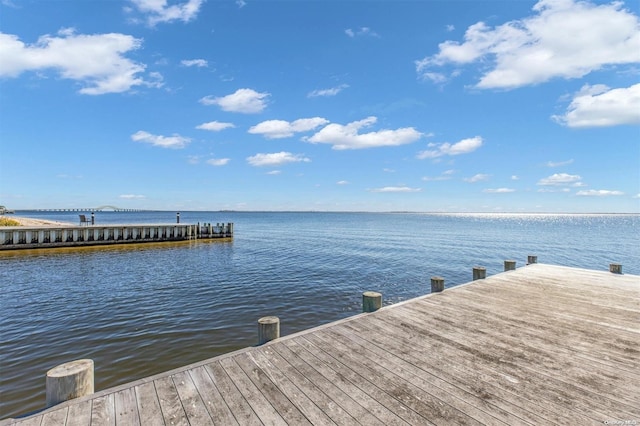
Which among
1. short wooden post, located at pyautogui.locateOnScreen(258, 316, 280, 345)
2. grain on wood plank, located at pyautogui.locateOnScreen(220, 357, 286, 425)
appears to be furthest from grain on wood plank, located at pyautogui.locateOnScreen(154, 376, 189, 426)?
short wooden post, located at pyautogui.locateOnScreen(258, 316, 280, 345)

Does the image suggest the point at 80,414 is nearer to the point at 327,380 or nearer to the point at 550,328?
→ the point at 327,380

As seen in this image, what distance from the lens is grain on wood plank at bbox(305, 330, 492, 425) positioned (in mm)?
3311

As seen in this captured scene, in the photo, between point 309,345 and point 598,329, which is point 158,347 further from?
point 598,329

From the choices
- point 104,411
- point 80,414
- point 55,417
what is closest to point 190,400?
point 104,411

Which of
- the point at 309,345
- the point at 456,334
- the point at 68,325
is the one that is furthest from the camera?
the point at 68,325

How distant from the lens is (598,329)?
5816 mm

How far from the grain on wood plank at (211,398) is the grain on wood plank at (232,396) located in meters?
0.05

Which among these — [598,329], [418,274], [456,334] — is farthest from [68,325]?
[418,274]

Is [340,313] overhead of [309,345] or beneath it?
beneath

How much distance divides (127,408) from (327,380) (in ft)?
7.89

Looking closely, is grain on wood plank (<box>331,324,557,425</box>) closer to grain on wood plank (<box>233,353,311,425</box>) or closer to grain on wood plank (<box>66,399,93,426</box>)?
grain on wood plank (<box>233,353,311,425</box>)

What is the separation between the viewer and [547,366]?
14.5ft

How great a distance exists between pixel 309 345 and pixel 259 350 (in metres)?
0.83

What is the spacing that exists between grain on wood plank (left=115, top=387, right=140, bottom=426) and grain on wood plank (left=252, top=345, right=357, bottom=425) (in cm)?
165
